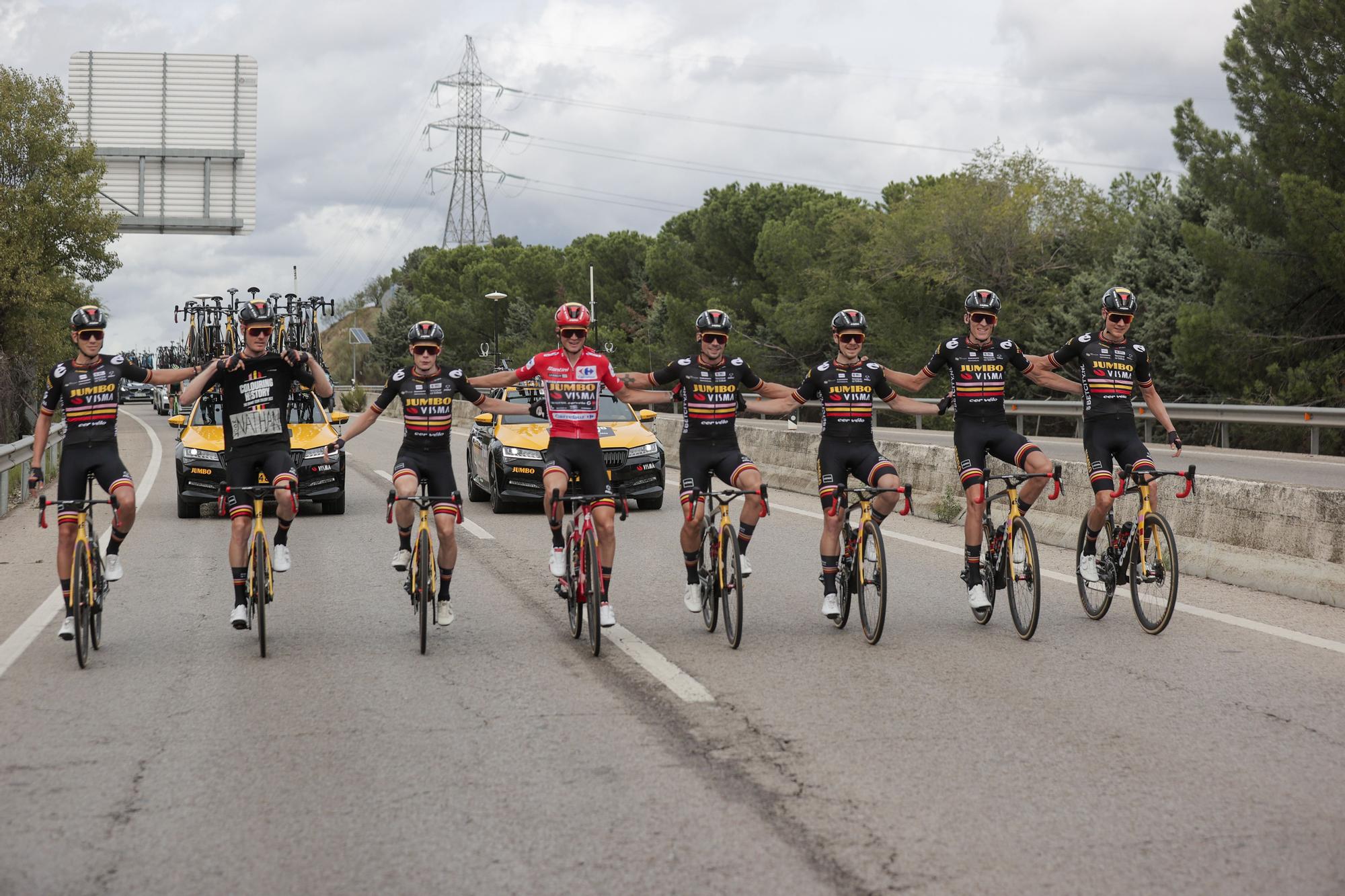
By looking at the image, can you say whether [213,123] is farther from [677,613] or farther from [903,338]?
[677,613]

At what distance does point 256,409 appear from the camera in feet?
27.8

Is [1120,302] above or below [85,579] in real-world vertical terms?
above

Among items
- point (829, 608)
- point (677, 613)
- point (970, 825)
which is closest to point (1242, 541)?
point (829, 608)

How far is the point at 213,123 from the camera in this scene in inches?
1328

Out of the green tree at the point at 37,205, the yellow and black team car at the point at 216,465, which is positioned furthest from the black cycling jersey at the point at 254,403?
the green tree at the point at 37,205

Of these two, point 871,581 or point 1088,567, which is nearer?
point 871,581

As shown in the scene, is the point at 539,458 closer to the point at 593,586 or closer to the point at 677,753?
the point at 593,586

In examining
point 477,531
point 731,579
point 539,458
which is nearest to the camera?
point 731,579

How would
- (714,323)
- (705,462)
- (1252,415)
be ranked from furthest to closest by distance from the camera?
(1252,415) < (705,462) < (714,323)

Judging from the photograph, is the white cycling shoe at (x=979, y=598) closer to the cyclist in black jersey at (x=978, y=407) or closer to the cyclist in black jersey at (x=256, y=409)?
the cyclist in black jersey at (x=978, y=407)

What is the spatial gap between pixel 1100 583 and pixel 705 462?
2575 millimetres

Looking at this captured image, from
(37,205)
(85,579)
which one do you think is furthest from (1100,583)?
(37,205)

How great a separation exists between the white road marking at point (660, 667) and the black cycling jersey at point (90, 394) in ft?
10.5

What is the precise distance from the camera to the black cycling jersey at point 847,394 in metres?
8.67
